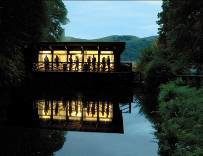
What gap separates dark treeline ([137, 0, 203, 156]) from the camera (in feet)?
38.3

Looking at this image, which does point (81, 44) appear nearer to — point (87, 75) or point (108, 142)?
point (87, 75)

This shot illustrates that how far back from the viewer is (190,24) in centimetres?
2748

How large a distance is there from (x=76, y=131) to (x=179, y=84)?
1290 cm

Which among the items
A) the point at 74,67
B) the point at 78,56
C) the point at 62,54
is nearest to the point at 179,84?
the point at 74,67

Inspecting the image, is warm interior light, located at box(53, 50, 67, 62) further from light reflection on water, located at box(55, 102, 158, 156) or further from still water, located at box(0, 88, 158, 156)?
light reflection on water, located at box(55, 102, 158, 156)

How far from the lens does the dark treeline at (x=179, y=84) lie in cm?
1168

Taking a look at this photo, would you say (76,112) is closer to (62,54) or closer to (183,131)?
(183,131)

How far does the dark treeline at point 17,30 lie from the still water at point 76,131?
479 inches

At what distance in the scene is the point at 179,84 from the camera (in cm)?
2727

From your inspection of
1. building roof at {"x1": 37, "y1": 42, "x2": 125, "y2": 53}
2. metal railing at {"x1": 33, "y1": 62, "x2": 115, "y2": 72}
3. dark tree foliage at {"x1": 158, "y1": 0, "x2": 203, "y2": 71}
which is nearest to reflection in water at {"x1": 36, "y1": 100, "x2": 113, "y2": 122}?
dark tree foliage at {"x1": 158, "y1": 0, "x2": 203, "y2": 71}

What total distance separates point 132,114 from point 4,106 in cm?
786

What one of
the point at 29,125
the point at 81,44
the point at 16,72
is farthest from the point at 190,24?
the point at 81,44

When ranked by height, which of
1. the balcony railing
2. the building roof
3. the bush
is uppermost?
the building roof

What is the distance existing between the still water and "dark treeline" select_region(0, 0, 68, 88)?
12157mm
